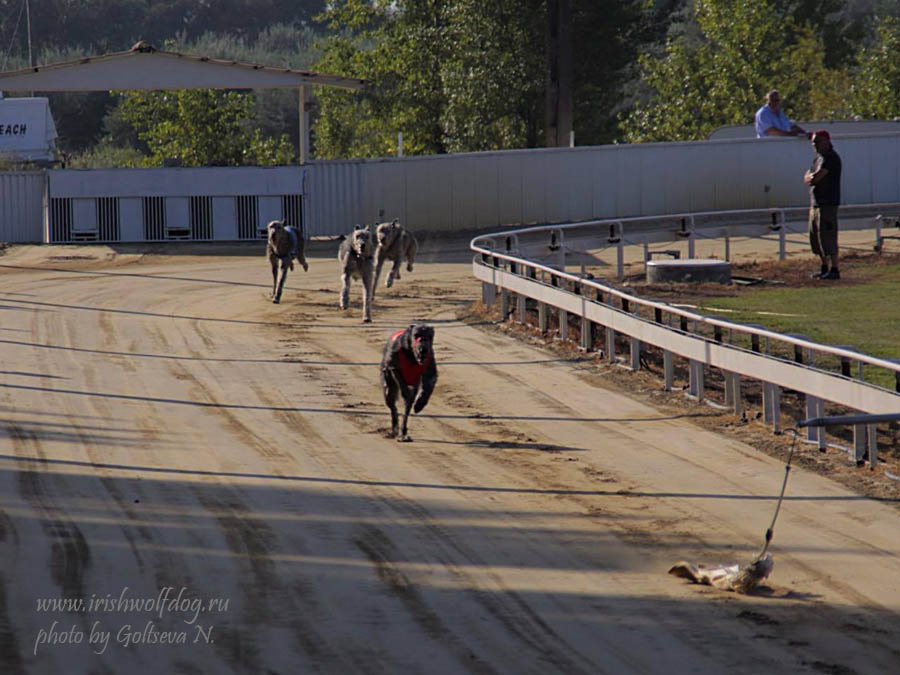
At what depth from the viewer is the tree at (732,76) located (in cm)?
4547

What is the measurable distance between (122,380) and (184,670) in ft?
21.7

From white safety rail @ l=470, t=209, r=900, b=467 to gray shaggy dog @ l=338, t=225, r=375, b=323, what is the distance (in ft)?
4.36

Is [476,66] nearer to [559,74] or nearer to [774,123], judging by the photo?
[559,74]

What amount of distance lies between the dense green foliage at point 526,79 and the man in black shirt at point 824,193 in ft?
56.1

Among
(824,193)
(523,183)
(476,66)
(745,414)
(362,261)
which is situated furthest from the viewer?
(476,66)

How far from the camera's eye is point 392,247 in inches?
676

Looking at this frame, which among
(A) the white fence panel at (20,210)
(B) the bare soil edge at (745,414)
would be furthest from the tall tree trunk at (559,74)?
(B) the bare soil edge at (745,414)

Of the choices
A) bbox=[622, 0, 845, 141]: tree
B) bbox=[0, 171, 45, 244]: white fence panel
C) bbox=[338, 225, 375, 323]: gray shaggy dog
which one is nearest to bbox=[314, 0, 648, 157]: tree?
bbox=[622, 0, 845, 141]: tree

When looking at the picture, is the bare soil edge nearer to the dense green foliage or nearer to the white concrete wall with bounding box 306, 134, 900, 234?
the white concrete wall with bounding box 306, 134, 900, 234

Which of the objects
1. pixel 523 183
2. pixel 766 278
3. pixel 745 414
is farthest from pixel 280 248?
pixel 523 183

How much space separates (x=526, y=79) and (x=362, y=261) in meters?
25.3

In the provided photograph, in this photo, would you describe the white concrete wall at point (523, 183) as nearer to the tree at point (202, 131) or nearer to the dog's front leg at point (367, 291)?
the dog's front leg at point (367, 291)

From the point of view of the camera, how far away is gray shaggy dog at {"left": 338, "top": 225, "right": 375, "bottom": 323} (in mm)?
14664

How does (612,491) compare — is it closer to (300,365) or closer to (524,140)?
(300,365)
